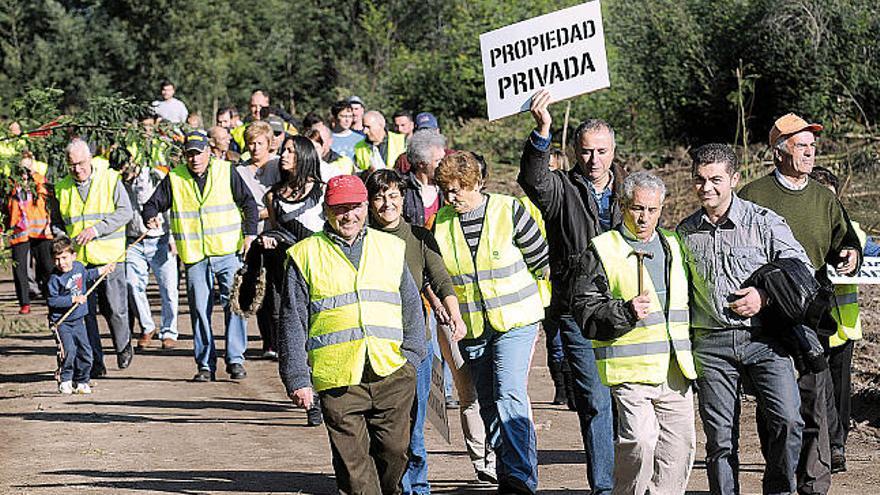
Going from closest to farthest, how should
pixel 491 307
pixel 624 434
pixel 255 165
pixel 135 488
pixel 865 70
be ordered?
1. pixel 624 434
2. pixel 491 307
3. pixel 135 488
4. pixel 255 165
5. pixel 865 70

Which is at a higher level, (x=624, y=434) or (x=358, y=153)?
(x=358, y=153)

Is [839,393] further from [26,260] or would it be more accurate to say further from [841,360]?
[26,260]

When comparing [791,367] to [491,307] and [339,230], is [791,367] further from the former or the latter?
[339,230]

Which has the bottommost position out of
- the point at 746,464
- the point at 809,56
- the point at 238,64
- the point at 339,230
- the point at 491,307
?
the point at 746,464

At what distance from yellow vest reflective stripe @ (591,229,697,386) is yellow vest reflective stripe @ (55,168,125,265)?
25.0ft

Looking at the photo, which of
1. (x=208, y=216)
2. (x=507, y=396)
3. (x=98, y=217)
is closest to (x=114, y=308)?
(x=98, y=217)

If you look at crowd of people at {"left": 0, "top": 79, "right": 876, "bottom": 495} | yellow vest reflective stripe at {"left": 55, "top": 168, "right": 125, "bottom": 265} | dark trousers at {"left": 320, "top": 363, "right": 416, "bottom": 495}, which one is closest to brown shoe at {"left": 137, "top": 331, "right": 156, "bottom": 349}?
yellow vest reflective stripe at {"left": 55, "top": 168, "right": 125, "bottom": 265}

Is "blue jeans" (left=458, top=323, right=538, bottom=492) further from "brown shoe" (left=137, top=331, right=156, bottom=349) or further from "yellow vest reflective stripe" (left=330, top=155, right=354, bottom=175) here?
"brown shoe" (left=137, top=331, right=156, bottom=349)

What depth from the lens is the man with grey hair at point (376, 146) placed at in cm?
1557

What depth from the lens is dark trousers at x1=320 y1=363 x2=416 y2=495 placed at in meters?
7.59

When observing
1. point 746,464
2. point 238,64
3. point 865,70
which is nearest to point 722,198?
point 746,464

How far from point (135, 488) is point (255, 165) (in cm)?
449

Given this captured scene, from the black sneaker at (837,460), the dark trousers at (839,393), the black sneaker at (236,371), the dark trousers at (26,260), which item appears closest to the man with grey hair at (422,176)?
the dark trousers at (839,393)

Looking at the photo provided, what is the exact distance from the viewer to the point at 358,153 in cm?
1581
